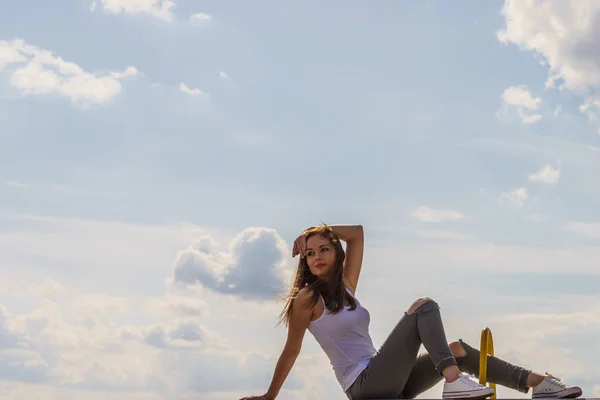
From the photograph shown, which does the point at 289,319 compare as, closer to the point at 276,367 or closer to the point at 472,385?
the point at 276,367

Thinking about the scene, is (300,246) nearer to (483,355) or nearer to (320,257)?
(320,257)

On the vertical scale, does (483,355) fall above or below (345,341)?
below

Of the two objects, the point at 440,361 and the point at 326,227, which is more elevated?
the point at 326,227

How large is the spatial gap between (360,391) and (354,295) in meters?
Result: 0.98

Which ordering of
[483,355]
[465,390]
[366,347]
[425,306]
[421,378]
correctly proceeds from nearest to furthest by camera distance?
[465,390] < [425,306] < [483,355] < [421,378] < [366,347]

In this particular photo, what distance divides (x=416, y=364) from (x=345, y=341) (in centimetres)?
68

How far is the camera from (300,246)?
7500 millimetres

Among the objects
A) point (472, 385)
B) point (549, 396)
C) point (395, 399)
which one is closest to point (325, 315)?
point (395, 399)

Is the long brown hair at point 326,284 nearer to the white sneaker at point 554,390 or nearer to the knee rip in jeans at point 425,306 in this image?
the knee rip in jeans at point 425,306

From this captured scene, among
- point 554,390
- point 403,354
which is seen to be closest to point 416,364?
point 403,354

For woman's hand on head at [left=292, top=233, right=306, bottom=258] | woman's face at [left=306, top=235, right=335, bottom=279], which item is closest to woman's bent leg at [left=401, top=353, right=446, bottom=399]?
woman's face at [left=306, top=235, right=335, bottom=279]

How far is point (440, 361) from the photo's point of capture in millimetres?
6414

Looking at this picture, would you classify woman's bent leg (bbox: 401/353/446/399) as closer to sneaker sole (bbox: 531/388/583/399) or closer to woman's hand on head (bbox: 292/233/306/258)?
sneaker sole (bbox: 531/388/583/399)

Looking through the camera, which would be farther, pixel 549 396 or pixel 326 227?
pixel 326 227
